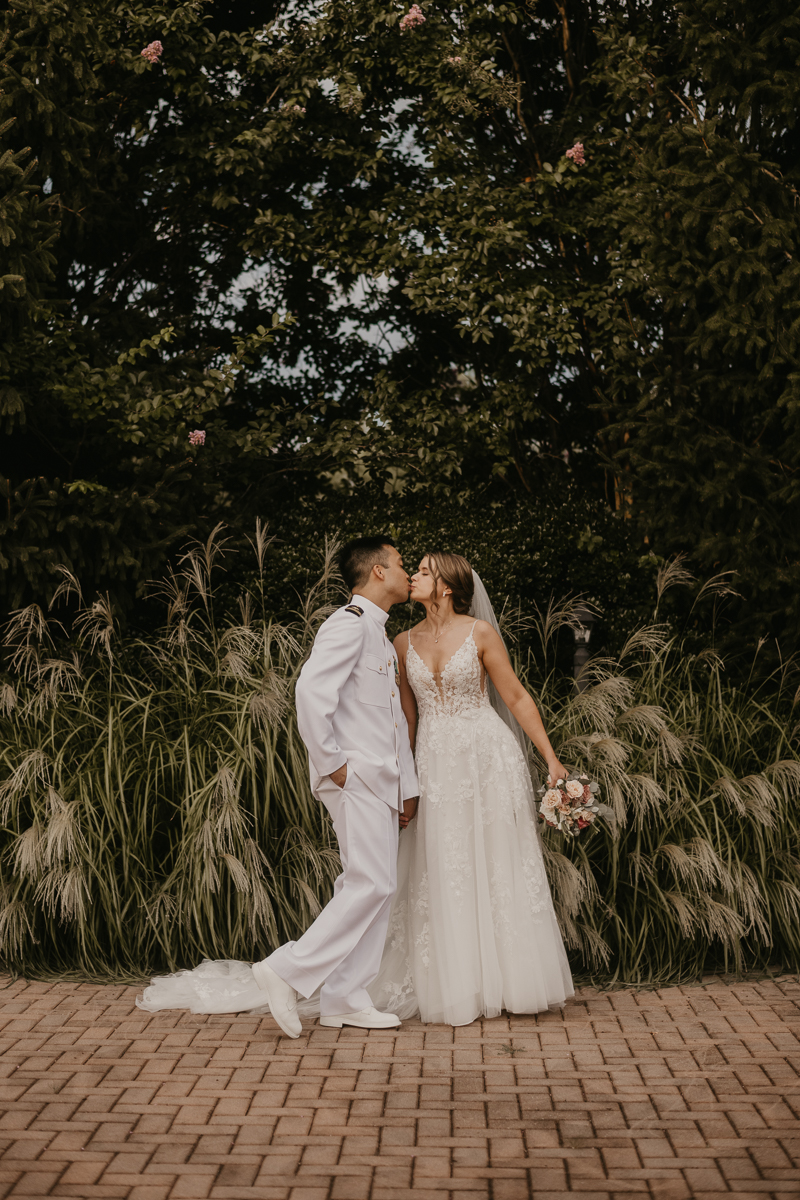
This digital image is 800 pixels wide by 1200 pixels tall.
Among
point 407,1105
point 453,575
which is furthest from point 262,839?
point 407,1105

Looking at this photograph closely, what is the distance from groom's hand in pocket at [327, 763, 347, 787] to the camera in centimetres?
446

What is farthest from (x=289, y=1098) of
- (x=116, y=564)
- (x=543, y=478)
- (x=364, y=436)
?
(x=543, y=478)

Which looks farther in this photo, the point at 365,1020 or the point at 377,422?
the point at 377,422

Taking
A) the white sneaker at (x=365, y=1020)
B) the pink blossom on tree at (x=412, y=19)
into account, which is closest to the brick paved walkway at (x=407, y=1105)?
the white sneaker at (x=365, y=1020)

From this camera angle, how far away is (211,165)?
326 inches

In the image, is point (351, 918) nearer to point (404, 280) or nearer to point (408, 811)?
point (408, 811)

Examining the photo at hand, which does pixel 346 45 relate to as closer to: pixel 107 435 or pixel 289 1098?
pixel 107 435

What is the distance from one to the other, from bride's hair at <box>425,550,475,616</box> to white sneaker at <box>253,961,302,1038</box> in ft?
5.59

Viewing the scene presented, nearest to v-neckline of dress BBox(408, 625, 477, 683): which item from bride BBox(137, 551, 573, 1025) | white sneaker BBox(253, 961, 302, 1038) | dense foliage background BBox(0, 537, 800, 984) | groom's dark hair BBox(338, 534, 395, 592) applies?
bride BBox(137, 551, 573, 1025)

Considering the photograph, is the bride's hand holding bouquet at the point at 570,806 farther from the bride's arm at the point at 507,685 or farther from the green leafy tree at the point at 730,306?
the green leafy tree at the point at 730,306

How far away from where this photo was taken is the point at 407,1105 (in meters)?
3.69

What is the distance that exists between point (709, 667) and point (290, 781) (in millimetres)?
2894

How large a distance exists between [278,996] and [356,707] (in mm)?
1163

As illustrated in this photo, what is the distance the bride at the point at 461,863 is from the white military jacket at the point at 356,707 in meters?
0.21
